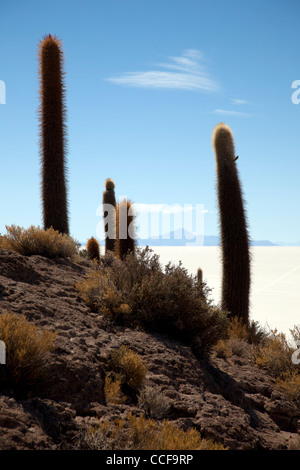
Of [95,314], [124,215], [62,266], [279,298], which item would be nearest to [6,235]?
[62,266]

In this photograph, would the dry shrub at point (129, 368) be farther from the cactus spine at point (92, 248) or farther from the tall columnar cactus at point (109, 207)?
the tall columnar cactus at point (109, 207)

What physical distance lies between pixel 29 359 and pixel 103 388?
1.05 metres

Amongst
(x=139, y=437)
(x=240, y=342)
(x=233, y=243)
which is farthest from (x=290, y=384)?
(x=233, y=243)

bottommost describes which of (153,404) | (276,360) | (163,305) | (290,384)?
(290,384)

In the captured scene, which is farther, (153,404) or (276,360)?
(276,360)

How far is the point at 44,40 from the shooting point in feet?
53.2

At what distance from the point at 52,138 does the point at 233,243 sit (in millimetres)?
6601

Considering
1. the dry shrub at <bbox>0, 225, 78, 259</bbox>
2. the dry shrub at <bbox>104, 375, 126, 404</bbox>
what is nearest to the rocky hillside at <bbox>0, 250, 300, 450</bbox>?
the dry shrub at <bbox>104, 375, 126, 404</bbox>

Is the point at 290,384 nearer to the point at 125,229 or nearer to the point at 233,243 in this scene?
the point at 233,243

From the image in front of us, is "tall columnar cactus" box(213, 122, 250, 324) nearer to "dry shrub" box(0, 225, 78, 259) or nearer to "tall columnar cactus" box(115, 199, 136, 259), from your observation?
"tall columnar cactus" box(115, 199, 136, 259)

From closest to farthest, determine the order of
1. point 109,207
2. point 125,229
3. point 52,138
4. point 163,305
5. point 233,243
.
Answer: point 163,305
point 233,243
point 52,138
point 125,229
point 109,207

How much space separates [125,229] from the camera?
646 inches

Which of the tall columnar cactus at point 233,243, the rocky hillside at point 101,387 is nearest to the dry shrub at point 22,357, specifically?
the rocky hillside at point 101,387

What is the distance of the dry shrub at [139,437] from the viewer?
4.81 metres
